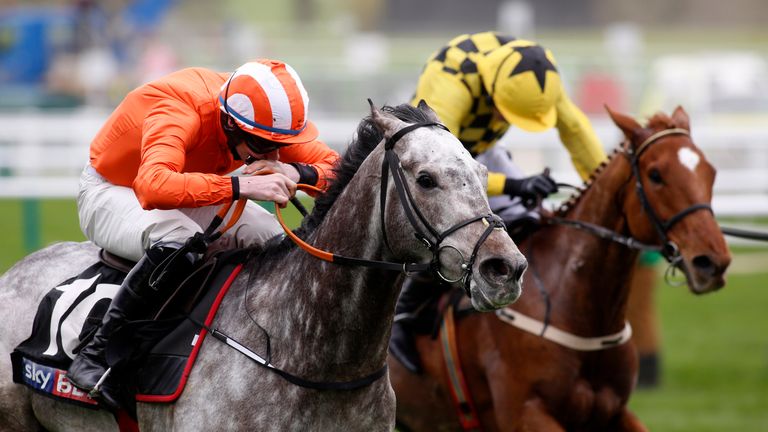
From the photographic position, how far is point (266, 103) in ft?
14.1

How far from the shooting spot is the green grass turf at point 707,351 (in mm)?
8992

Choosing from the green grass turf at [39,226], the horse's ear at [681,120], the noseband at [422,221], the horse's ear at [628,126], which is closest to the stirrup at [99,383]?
the noseband at [422,221]

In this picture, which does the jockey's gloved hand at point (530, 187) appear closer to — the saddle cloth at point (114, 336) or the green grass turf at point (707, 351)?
the saddle cloth at point (114, 336)

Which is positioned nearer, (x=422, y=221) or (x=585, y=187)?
(x=422, y=221)

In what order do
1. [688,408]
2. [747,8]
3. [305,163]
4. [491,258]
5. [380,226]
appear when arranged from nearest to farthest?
[491,258] < [380,226] < [305,163] < [688,408] < [747,8]

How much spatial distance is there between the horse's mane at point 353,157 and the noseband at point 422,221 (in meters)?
0.12

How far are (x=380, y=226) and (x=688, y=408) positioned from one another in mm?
5905

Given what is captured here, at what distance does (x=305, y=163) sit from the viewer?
4746 mm

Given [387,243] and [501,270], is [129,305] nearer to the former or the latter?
[387,243]

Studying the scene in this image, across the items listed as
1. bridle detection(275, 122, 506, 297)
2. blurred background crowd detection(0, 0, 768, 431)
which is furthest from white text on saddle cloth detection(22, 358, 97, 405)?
blurred background crowd detection(0, 0, 768, 431)

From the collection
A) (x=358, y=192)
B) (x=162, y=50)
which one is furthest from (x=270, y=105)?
(x=162, y=50)

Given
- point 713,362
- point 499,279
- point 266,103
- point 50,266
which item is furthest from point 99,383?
point 713,362

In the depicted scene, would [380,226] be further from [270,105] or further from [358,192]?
[270,105]

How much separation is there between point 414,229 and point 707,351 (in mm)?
8244
